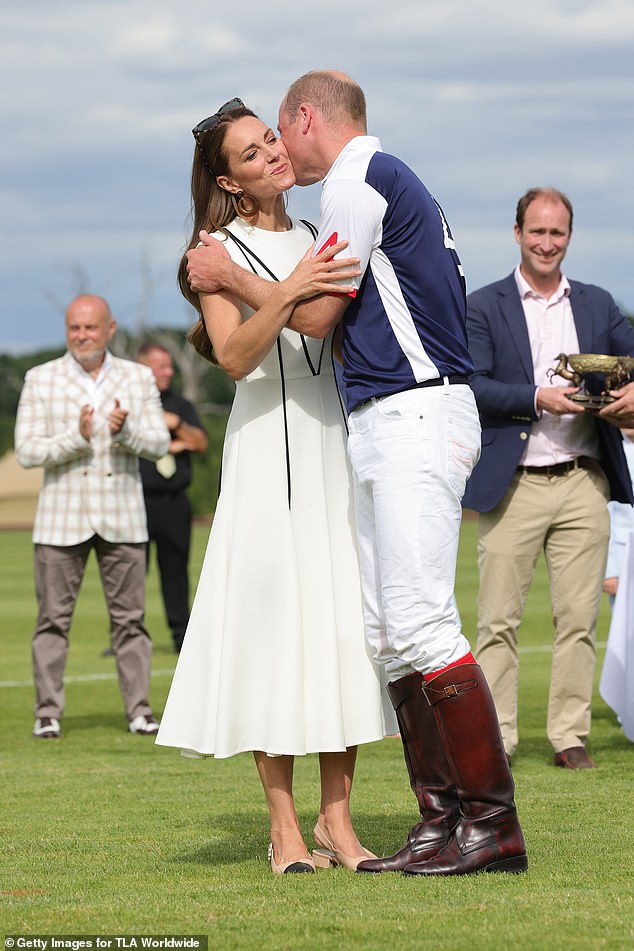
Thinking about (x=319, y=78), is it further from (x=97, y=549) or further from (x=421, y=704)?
(x=97, y=549)

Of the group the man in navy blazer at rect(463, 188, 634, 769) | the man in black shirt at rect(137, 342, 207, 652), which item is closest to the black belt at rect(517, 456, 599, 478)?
the man in navy blazer at rect(463, 188, 634, 769)

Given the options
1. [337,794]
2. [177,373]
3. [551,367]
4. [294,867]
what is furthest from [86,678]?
[177,373]

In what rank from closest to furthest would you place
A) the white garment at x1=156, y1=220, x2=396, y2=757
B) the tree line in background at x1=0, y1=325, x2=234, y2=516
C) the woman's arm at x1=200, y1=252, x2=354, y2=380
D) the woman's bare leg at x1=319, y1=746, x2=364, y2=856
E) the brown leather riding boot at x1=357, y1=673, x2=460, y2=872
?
the woman's arm at x1=200, y1=252, x2=354, y2=380, the brown leather riding boot at x1=357, y1=673, x2=460, y2=872, the white garment at x1=156, y1=220, x2=396, y2=757, the woman's bare leg at x1=319, y1=746, x2=364, y2=856, the tree line in background at x1=0, y1=325, x2=234, y2=516

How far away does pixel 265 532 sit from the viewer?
16.0 feet

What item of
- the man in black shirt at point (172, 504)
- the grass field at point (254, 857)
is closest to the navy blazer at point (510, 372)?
the grass field at point (254, 857)

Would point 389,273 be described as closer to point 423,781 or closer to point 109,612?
point 423,781

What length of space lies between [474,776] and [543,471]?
10.6 feet

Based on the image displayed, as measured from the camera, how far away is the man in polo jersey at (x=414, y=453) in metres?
4.59

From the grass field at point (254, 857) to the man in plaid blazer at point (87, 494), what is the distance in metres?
0.47

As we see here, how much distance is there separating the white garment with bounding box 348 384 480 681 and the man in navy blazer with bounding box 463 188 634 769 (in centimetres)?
286

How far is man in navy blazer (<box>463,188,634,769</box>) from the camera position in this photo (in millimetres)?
7582

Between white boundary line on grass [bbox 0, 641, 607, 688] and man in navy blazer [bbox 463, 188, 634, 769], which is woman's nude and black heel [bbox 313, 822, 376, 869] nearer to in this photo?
man in navy blazer [bbox 463, 188, 634, 769]

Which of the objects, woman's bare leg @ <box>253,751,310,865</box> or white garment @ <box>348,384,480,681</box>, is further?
woman's bare leg @ <box>253,751,310,865</box>

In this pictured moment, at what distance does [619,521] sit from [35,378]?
3.76 m
